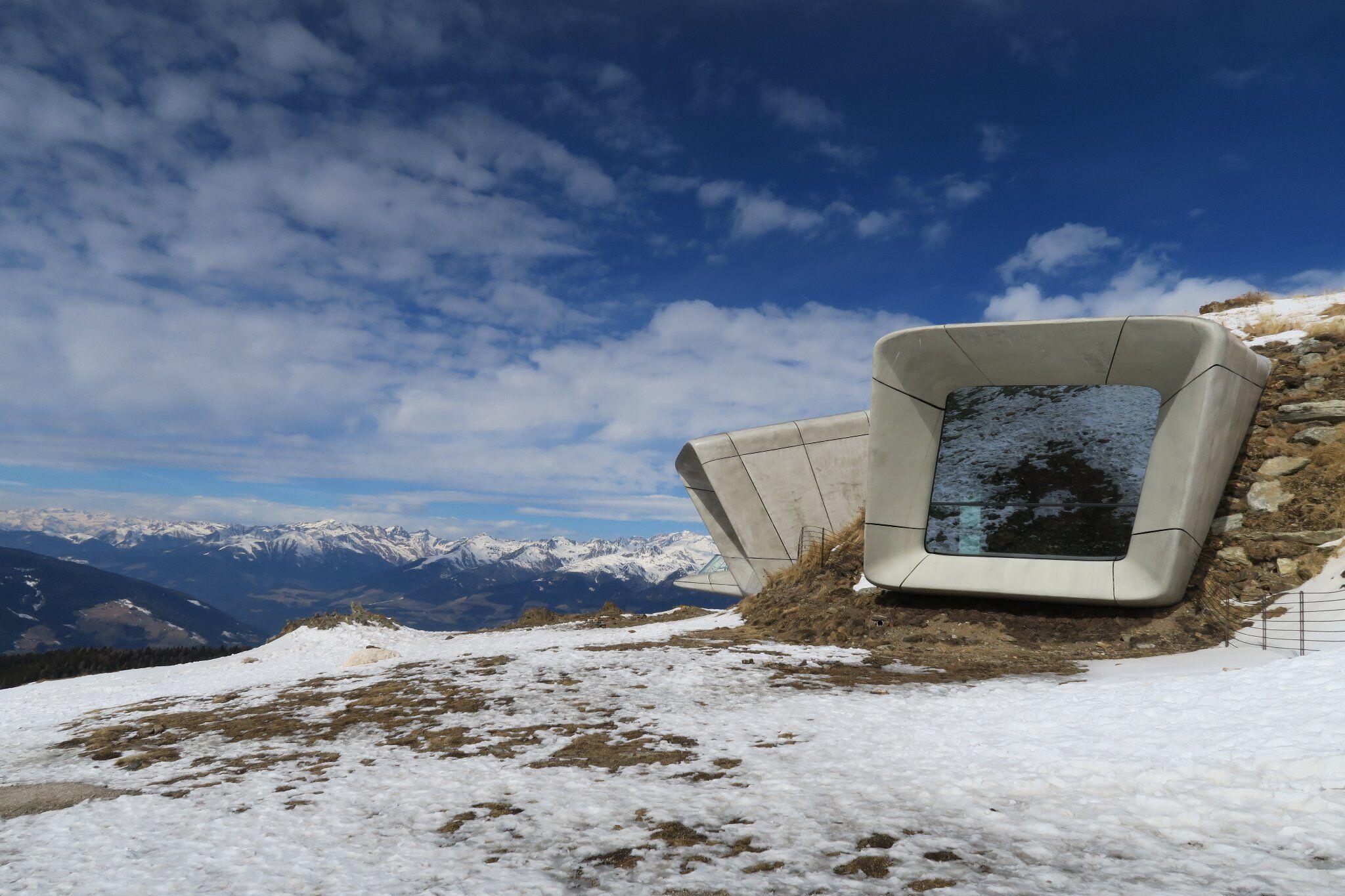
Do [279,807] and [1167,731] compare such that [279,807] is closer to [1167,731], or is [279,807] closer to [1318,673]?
[1167,731]

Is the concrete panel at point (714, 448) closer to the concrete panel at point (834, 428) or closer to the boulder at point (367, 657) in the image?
the concrete panel at point (834, 428)

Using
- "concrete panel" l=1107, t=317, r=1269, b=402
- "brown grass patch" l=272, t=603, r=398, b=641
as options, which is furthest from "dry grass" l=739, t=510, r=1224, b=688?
"brown grass patch" l=272, t=603, r=398, b=641

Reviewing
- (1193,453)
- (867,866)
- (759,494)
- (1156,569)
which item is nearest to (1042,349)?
(1193,453)

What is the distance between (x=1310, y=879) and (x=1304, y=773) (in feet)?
5.87

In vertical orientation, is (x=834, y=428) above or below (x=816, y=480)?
above

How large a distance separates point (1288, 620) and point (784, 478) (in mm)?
17248

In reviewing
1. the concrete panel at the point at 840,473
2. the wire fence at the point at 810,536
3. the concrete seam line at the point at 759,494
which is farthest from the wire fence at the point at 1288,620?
the concrete seam line at the point at 759,494

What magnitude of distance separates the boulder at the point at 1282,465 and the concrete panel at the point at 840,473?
1336 centimetres

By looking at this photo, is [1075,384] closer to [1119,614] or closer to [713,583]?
[1119,614]

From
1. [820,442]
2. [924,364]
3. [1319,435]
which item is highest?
[924,364]

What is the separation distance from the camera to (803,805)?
230 inches

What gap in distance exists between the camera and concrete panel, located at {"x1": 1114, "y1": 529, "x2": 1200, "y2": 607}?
14.2 meters

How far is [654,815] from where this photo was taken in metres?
5.77

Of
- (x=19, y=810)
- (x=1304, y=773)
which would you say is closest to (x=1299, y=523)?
(x=1304, y=773)
